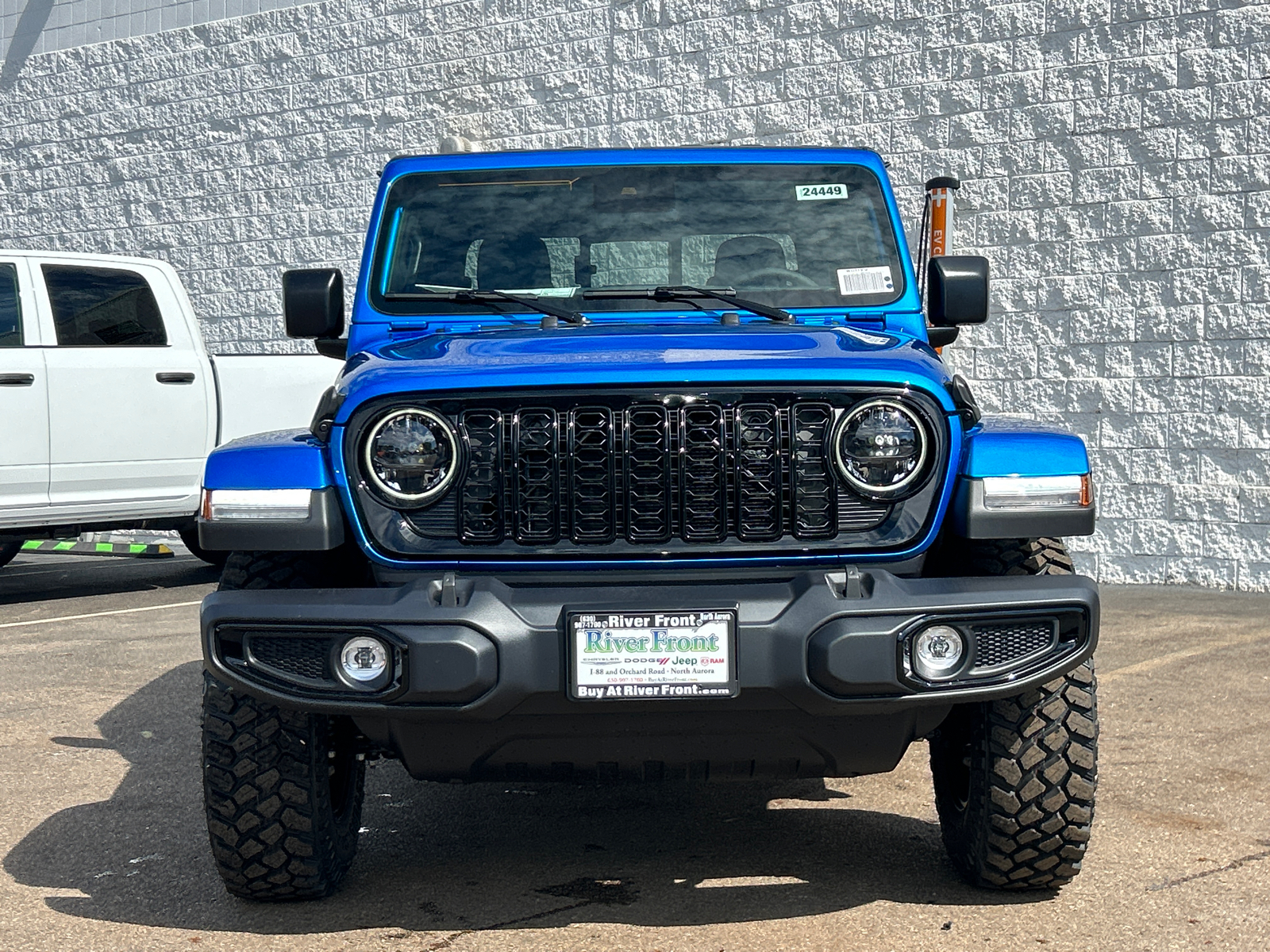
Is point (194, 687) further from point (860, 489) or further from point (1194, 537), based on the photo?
point (1194, 537)

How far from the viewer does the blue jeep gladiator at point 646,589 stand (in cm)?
326

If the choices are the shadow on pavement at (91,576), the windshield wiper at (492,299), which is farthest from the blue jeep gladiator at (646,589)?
the shadow on pavement at (91,576)

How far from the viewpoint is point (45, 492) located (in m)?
9.17

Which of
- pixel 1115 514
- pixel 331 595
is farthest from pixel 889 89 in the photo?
pixel 331 595

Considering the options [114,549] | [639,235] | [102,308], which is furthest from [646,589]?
→ [114,549]

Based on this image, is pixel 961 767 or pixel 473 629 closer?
pixel 473 629

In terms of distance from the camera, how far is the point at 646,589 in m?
3.37

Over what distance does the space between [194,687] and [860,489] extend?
4084 mm

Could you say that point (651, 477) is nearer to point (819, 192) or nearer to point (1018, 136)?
point (819, 192)

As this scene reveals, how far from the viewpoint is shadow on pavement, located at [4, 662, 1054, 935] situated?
377 cm

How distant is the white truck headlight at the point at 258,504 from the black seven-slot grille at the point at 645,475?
0.79 ft

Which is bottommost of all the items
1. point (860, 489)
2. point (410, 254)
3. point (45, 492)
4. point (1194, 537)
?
point (1194, 537)

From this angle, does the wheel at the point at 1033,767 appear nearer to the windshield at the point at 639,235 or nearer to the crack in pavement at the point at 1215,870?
the crack in pavement at the point at 1215,870

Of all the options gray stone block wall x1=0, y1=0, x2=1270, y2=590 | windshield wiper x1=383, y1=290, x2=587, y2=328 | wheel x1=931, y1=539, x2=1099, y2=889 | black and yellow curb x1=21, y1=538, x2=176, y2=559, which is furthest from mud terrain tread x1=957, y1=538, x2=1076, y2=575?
black and yellow curb x1=21, y1=538, x2=176, y2=559
